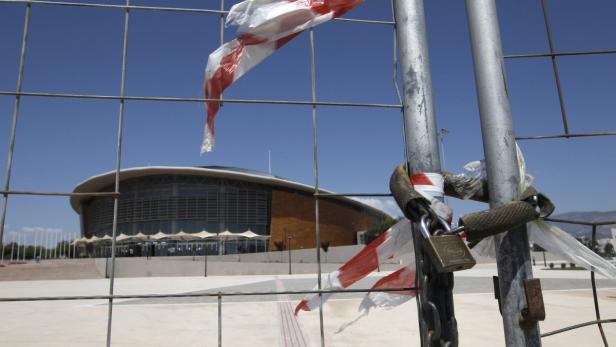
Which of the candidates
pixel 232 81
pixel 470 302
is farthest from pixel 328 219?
pixel 232 81

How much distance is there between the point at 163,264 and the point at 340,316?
98.5 feet

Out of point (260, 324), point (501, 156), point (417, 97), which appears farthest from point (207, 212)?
point (501, 156)

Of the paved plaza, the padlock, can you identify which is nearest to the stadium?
the paved plaza

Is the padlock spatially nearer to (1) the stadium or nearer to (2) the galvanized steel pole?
(2) the galvanized steel pole

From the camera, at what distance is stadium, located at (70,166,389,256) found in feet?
184

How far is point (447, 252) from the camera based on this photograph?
1572 mm

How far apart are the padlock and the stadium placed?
53.0 m

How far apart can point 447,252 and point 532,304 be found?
49 cm

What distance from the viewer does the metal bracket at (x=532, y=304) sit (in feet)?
5.61

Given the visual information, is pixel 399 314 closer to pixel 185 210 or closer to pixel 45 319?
pixel 45 319

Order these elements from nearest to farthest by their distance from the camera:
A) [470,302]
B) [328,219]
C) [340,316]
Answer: [340,316] → [470,302] → [328,219]

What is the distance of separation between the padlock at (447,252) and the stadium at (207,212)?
5296 centimetres

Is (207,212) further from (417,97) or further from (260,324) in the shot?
(417,97)

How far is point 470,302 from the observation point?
39.6 ft
